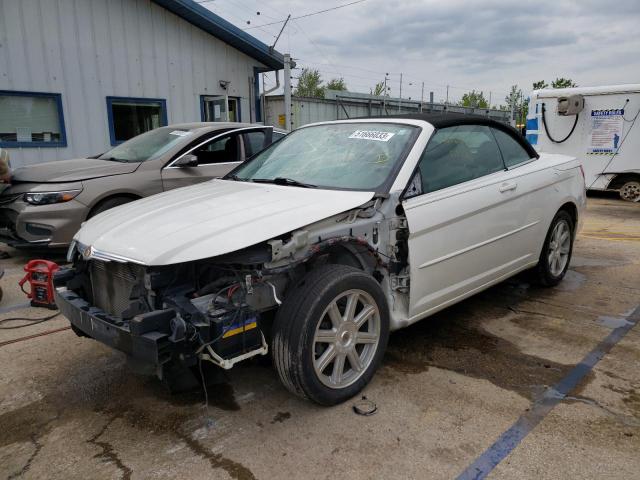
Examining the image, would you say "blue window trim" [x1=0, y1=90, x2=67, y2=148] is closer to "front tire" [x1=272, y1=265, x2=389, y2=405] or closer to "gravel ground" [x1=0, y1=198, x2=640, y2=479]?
"gravel ground" [x1=0, y1=198, x2=640, y2=479]

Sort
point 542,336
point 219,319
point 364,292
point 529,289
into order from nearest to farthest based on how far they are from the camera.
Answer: point 219,319
point 364,292
point 542,336
point 529,289

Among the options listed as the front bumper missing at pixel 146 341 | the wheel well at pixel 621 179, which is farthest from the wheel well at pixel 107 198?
the wheel well at pixel 621 179

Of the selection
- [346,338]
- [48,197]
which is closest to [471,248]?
[346,338]

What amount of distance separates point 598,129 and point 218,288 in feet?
35.1

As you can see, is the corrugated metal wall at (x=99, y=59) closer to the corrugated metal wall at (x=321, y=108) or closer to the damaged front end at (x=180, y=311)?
the corrugated metal wall at (x=321, y=108)

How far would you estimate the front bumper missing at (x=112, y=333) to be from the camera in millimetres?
2320

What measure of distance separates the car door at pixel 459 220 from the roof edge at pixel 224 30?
9059mm

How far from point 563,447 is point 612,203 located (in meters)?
9.82

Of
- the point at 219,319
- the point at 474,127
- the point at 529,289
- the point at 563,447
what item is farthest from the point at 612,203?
the point at 219,319

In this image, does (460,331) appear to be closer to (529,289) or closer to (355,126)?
(529,289)

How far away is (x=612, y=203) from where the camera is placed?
1073 cm

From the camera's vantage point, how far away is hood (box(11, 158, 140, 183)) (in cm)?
580

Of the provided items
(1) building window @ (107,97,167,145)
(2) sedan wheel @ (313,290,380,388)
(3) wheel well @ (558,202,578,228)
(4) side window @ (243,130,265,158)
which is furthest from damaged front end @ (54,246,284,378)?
(1) building window @ (107,97,167,145)

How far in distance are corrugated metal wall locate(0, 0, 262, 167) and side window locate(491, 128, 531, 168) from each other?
28.9 feet
